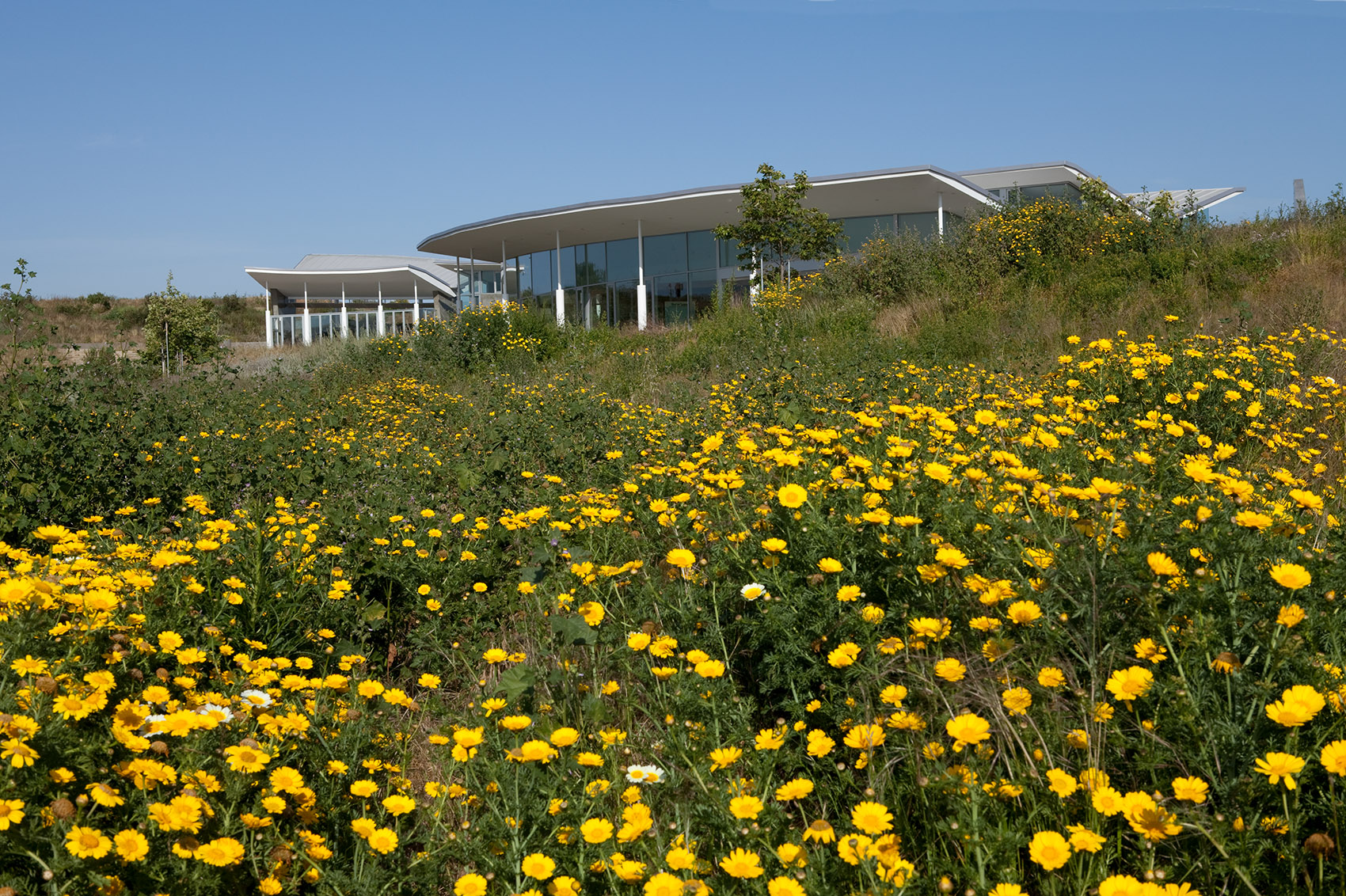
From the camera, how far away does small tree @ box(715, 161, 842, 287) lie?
1998cm

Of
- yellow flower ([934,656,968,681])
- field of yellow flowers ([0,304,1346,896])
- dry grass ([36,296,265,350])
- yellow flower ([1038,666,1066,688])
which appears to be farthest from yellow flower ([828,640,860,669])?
Answer: dry grass ([36,296,265,350])

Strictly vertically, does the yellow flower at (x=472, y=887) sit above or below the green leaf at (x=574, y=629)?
below

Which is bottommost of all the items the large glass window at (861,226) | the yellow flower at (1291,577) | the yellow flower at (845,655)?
the yellow flower at (845,655)

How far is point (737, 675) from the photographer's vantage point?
2.98 m

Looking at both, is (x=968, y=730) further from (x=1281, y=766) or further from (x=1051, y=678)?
(x=1281, y=766)

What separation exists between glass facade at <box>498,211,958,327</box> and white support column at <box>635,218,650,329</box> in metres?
0.08

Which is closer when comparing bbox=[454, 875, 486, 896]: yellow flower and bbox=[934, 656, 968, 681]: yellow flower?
bbox=[454, 875, 486, 896]: yellow flower

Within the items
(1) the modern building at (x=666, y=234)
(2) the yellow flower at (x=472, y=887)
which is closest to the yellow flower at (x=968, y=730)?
(2) the yellow flower at (x=472, y=887)

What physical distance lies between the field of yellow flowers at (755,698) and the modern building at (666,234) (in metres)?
Result: 18.7

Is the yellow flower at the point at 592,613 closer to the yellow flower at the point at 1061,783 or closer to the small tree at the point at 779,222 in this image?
the yellow flower at the point at 1061,783

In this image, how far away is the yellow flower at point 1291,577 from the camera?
1800mm

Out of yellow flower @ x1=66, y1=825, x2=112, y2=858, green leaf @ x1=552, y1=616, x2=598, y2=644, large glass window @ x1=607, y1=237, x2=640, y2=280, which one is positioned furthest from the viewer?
large glass window @ x1=607, y1=237, x2=640, y2=280

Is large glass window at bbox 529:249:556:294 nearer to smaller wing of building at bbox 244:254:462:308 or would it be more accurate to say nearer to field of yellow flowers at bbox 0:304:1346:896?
smaller wing of building at bbox 244:254:462:308

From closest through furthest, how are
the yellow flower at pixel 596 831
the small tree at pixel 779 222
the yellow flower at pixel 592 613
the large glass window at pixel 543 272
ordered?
the yellow flower at pixel 596 831
the yellow flower at pixel 592 613
the small tree at pixel 779 222
the large glass window at pixel 543 272
